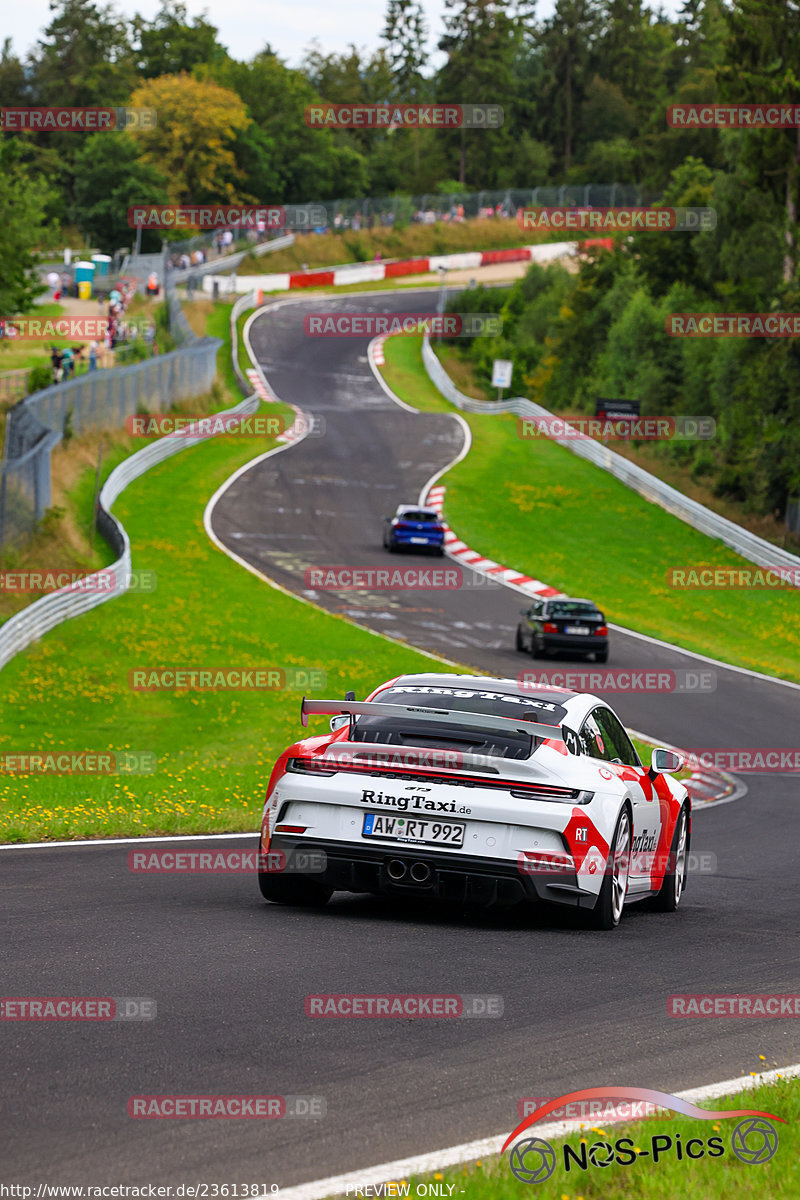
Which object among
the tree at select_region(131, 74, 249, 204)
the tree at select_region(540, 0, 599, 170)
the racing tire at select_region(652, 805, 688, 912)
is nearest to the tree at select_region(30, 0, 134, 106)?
the tree at select_region(131, 74, 249, 204)

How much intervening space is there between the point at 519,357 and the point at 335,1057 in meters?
81.6

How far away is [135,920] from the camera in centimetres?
816

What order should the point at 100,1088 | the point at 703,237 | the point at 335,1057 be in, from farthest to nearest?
the point at 703,237
the point at 335,1057
the point at 100,1088

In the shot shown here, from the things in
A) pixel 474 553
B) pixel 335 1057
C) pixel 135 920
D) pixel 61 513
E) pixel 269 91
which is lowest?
pixel 474 553

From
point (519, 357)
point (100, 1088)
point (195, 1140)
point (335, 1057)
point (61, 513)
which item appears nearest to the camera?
point (195, 1140)

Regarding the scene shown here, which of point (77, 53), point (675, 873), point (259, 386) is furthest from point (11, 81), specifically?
point (675, 873)

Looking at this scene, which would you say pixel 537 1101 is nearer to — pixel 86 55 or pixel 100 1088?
pixel 100 1088

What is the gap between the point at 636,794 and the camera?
926 centimetres

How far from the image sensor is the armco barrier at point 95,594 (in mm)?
25734

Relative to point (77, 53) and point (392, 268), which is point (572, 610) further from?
point (77, 53)

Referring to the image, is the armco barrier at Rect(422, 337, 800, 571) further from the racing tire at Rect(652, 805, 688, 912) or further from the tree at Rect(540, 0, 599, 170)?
the tree at Rect(540, 0, 599, 170)

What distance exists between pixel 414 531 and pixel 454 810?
3398 cm

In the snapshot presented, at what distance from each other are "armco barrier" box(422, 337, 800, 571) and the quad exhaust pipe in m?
36.1

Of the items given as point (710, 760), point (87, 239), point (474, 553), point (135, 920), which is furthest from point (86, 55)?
point (135, 920)
